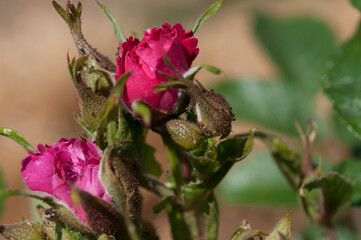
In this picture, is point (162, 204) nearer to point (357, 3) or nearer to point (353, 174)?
point (353, 174)

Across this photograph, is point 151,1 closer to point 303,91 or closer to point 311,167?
point 303,91

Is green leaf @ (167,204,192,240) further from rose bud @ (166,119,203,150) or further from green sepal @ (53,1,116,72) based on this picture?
green sepal @ (53,1,116,72)

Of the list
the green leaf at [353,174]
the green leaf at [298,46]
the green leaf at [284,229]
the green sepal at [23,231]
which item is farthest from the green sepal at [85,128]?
the green leaf at [298,46]

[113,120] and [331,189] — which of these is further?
[331,189]

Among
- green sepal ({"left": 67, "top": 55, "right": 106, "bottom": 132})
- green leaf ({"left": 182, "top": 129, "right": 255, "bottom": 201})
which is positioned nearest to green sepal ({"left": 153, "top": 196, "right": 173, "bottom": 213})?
green leaf ({"left": 182, "top": 129, "right": 255, "bottom": 201})

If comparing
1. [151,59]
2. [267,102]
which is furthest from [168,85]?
[267,102]

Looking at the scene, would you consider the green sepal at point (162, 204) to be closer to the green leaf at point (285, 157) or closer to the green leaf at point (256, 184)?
the green leaf at point (285, 157)
